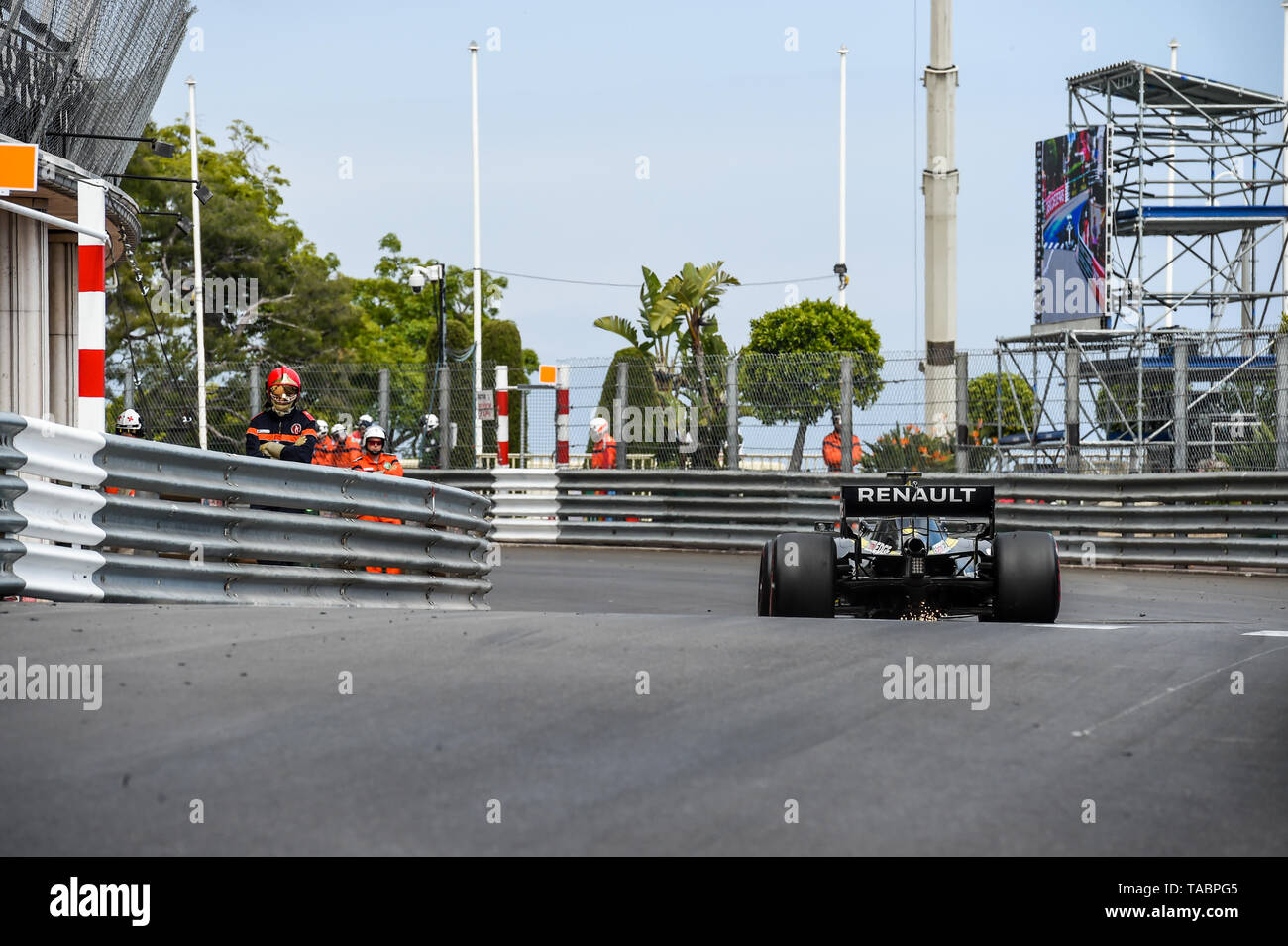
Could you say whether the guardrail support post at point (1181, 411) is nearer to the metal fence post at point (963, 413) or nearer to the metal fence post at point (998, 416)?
the metal fence post at point (998, 416)

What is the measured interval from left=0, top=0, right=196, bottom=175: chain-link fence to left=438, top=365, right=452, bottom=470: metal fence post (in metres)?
7.57

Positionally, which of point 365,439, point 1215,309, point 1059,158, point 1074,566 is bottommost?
point 1074,566

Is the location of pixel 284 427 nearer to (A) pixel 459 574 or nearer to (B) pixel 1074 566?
(A) pixel 459 574

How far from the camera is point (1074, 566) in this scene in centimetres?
1625

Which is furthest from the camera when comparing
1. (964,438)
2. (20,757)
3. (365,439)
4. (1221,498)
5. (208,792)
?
(964,438)

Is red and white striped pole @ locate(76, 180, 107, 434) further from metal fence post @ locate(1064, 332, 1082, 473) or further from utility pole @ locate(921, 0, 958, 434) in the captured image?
utility pole @ locate(921, 0, 958, 434)

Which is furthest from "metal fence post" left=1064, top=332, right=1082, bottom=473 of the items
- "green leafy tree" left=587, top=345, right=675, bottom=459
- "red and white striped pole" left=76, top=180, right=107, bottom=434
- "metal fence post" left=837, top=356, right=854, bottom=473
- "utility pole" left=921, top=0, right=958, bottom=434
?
"utility pole" left=921, top=0, right=958, bottom=434

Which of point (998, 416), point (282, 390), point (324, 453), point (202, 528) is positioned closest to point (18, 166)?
point (202, 528)

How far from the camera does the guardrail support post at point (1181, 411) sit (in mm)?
15836

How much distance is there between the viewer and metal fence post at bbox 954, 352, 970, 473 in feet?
55.6

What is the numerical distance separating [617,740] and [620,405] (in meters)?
14.4

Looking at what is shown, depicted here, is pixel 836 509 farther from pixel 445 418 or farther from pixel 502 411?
pixel 445 418
